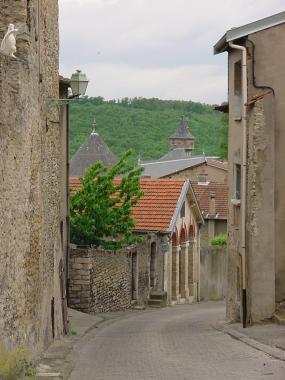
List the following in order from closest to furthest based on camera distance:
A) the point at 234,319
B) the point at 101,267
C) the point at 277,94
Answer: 1. the point at 277,94
2. the point at 234,319
3. the point at 101,267

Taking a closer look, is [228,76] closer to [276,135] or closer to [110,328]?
[276,135]

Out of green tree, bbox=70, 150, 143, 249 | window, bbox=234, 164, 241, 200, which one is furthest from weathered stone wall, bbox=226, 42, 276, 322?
green tree, bbox=70, 150, 143, 249

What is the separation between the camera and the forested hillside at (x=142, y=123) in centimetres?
12912

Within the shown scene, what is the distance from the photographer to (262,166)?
25.2 metres

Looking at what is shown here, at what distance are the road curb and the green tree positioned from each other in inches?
343

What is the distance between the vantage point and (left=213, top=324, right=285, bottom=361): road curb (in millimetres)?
18922

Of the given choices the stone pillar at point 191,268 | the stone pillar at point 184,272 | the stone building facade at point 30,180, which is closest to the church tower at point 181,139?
the stone pillar at point 191,268

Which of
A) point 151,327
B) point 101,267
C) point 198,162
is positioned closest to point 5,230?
point 151,327

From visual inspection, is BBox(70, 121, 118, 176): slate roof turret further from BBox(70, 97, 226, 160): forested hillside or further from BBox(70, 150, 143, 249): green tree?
BBox(70, 150, 143, 249): green tree

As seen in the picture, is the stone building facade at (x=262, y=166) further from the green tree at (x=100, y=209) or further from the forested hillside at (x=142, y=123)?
the forested hillside at (x=142, y=123)

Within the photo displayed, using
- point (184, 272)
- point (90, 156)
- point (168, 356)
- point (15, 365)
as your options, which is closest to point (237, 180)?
point (168, 356)

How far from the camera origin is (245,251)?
25484 millimetres

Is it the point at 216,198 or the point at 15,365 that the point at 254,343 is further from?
the point at 216,198

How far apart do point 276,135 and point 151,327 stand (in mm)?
6419
